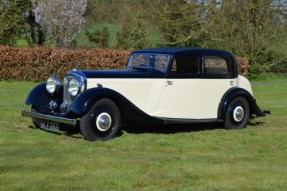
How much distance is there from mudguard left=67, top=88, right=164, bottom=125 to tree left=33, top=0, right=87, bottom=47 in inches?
1132

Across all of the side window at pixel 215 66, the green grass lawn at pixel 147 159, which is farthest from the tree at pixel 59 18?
the green grass lawn at pixel 147 159

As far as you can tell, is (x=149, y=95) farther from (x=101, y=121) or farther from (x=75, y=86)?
(x=75, y=86)

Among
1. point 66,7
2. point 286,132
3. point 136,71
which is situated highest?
point 66,7

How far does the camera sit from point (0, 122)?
9945 millimetres

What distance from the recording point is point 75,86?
866 cm

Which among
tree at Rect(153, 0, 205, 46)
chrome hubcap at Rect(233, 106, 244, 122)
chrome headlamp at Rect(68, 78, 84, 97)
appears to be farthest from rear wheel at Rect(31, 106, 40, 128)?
tree at Rect(153, 0, 205, 46)

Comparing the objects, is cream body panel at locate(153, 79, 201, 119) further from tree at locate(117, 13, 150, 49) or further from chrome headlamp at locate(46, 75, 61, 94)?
tree at locate(117, 13, 150, 49)

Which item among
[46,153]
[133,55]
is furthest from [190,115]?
[46,153]

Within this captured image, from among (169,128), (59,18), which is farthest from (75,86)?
(59,18)

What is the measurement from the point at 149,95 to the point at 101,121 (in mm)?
1232

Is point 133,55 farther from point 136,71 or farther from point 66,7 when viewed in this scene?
point 66,7

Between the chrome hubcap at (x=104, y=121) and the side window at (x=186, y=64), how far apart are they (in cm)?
167

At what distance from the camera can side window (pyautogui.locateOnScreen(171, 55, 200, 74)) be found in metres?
9.50

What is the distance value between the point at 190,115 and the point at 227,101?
2.78 ft
